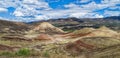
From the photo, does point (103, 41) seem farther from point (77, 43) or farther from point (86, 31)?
point (86, 31)

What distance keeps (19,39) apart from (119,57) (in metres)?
97.5

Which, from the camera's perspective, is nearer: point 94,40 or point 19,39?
point 94,40

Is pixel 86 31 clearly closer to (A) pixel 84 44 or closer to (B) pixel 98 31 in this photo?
(B) pixel 98 31

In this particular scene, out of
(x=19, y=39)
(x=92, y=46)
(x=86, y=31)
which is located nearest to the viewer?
(x=92, y=46)

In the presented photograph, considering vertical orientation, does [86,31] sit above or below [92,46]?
below

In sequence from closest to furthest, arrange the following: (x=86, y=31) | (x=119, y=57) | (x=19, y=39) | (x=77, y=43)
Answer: (x=119, y=57)
(x=77, y=43)
(x=19, y=39)
(x=86, y=31)

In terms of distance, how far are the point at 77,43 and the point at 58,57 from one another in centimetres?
5483

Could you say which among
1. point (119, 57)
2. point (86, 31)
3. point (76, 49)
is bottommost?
point (86, 31)

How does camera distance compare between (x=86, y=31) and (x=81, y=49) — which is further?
(x=86, y=31)

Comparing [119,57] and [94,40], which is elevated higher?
[119,57]

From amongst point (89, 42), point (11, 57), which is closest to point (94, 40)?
point (89, 42)

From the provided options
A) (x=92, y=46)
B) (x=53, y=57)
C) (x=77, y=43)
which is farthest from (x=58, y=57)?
(x=77, y=43)

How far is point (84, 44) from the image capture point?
285 ft

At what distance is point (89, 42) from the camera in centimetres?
8631
